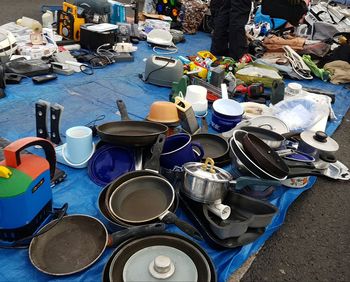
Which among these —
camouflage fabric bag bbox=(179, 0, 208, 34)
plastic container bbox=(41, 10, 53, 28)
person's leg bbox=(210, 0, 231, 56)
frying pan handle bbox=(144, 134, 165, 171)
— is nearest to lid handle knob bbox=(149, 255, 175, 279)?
frying pan handle bbox=(144, 134, 165, 171)

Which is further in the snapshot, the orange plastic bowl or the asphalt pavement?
the orange plastic bowl

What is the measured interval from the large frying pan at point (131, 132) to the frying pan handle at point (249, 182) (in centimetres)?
33

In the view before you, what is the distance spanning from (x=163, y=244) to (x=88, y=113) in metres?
1.06

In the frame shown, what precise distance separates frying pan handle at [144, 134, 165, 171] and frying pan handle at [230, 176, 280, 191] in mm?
274

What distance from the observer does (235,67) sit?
2377 mm

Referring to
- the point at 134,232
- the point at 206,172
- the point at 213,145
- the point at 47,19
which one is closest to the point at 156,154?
the point at 206,172

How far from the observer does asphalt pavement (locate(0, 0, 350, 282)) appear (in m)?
1.16

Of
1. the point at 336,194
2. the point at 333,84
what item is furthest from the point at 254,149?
the point at 333,84

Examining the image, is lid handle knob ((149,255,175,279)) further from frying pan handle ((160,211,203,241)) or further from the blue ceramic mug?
the blue ceramic mug

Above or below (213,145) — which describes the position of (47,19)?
above

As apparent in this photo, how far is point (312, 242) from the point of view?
1.29 meters

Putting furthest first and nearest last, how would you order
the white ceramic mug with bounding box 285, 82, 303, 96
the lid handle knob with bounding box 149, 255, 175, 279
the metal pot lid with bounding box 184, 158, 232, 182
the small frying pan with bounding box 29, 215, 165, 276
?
the white ceramic mug with bounding box 285, 82, 303, 96, the metal pot lid with bounding box 184, 158, 232, 182, the small frying pan with bounding box 29, 215, 165, 276, the lid handle knob with bounding box 149, 255, 175, 279

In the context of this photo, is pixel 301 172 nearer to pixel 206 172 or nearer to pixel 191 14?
pixel 206 172

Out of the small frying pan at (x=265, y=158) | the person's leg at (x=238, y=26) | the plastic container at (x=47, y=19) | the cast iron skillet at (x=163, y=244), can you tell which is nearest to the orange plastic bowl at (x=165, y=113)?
the small frying pan at (x=265, y=158)
